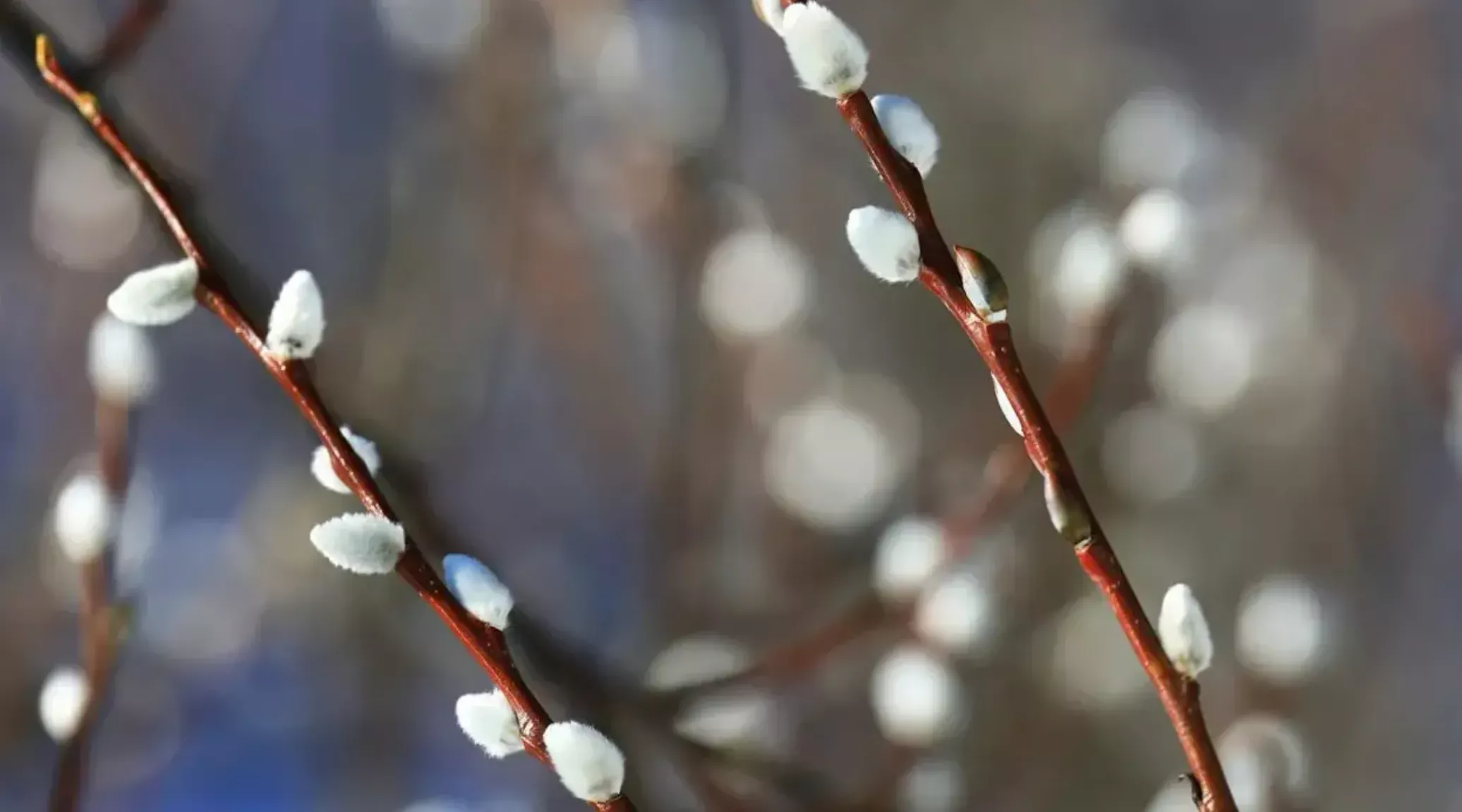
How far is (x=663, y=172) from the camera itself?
0.68 meters

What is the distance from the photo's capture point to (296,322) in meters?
0.31

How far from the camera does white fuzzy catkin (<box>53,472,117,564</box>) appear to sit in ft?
1.63

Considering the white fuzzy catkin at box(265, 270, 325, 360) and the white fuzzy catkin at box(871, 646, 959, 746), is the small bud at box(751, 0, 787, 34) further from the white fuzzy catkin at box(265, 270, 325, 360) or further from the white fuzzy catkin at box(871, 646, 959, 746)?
the white fuzzy catkin at box(871, 646, 959, 746)

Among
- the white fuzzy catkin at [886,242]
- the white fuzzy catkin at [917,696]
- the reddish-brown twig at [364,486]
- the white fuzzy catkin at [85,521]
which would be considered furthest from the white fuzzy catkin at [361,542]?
the white fuzzy catkin at [917,696]

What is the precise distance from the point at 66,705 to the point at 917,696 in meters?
0.46

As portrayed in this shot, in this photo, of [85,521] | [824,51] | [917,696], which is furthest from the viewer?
[917,696]

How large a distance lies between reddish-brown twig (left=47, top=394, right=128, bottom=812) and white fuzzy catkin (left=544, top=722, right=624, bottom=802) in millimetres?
344

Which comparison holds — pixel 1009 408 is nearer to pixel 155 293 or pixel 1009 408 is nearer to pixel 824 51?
pixel 824 51

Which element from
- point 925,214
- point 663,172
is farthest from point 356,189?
point 925,214

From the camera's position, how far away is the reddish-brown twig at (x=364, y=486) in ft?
0.99

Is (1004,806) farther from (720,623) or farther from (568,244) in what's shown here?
(568,244)

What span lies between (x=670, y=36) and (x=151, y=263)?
35cm

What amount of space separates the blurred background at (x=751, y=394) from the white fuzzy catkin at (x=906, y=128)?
0.33 metres

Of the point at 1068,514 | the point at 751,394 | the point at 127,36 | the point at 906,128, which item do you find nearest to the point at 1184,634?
the point at 1068,514
